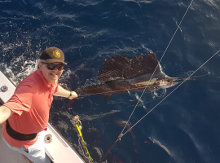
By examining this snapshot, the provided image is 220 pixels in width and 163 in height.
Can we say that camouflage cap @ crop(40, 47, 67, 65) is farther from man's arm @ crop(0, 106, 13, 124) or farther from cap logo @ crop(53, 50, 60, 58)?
man's arm @ crop(0, 106, 13, 124)

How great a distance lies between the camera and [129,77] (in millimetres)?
4395

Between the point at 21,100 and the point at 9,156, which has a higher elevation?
the point at 21,100

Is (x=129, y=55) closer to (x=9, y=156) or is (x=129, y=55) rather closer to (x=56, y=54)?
(x=56, y=54)

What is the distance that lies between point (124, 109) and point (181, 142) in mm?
1394

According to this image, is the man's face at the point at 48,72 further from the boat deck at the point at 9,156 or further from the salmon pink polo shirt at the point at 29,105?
the boat deck at the point at 9,156

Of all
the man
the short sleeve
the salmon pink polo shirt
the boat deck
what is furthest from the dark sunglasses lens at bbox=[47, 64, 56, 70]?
the boat deck

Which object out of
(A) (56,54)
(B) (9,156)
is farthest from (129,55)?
(B) (9,156)

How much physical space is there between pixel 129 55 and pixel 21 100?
362cm

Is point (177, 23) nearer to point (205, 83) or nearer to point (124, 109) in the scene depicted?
point (205, 83)

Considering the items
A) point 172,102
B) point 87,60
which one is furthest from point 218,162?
point 87,60

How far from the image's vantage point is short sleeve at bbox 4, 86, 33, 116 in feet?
4.86

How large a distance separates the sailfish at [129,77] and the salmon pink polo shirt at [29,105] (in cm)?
220

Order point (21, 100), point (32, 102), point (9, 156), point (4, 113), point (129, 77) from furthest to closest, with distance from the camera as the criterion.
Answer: point (129, 77), point (9, 156), point (32, 102), point (21, 100), point (4, 113)

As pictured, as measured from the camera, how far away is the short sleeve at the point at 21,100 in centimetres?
148
